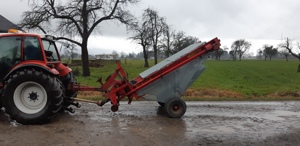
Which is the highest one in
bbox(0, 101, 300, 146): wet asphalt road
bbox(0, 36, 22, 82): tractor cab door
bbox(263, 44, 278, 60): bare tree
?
bbox(263, 44, 278, 60): bare tree

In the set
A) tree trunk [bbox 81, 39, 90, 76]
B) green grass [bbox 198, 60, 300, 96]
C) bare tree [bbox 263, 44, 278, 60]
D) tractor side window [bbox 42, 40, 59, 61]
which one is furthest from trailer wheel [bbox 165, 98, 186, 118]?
bare tree [bbox 263, 44, 278, 60]

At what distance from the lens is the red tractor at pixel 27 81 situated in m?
7.02

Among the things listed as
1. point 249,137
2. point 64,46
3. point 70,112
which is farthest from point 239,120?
point 64,46

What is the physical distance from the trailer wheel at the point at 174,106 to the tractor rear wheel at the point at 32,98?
2.61 m

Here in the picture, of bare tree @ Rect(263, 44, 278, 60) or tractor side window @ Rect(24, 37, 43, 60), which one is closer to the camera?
tractor side window @ Rect(24, 37, 43, 60)

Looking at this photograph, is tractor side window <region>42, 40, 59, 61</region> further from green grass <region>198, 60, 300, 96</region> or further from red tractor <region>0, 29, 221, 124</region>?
green grass <region>198, 60, 300, 96</region>

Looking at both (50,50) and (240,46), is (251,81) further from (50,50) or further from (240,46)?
(240,46)

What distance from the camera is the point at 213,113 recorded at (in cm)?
884

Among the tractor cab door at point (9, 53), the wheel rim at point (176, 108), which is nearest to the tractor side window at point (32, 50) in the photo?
the tractor cab door at point (9, 53)

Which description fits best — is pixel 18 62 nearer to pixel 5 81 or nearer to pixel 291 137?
pixel 5 81

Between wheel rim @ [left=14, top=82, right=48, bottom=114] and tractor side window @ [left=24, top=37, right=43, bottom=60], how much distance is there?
0.65 m

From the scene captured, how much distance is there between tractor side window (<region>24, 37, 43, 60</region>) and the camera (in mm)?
7395

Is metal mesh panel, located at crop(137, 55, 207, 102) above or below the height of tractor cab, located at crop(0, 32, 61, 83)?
below

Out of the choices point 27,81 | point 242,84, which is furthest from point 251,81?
point 27,81
